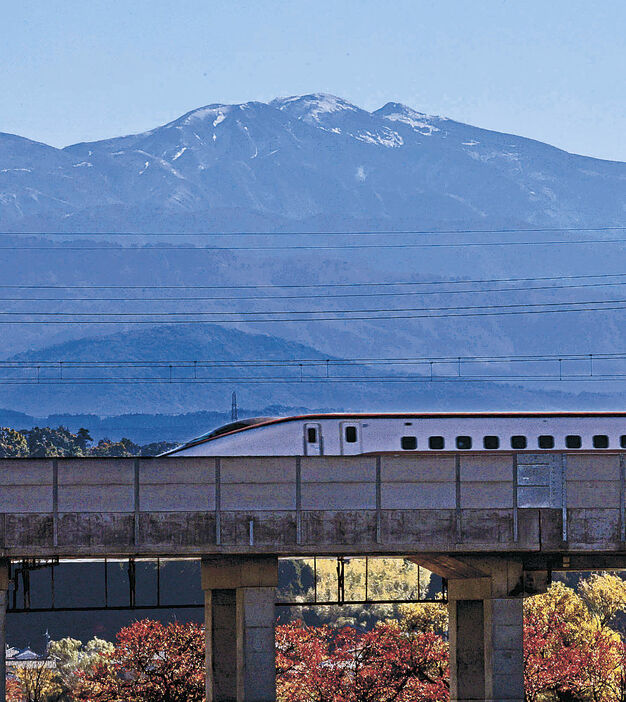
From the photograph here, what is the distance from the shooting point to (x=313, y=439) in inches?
2057

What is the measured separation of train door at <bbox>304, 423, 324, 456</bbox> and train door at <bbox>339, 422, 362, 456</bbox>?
97 cm

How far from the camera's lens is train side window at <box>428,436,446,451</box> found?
5372 centimetres

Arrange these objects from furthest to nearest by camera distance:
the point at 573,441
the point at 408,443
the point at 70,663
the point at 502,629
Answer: the point at 70,663 → the point at 573,441 → the point at 408,443 → the point at 502,629

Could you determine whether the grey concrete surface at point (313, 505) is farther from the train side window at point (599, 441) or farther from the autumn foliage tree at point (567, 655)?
the autumn foliage tree at point (567, 655)

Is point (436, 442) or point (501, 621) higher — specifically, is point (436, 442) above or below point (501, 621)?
above

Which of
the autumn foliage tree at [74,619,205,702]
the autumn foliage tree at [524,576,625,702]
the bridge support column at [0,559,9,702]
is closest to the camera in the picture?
the bridge support column at [0,559,9,702]

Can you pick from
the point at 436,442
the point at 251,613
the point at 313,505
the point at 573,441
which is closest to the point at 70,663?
the point at 436,442

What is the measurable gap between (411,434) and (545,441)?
6079 millimetres

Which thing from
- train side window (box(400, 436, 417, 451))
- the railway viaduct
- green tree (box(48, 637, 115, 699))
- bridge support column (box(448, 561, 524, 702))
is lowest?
green tree (box(48, 637, 115, 699))

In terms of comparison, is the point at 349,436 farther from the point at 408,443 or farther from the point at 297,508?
the point at 297,508

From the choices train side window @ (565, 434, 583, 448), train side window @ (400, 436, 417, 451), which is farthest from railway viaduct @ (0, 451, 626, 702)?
train side window @ (565, 434, 583, 448)

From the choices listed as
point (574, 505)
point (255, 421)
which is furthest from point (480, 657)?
point (255, 421)

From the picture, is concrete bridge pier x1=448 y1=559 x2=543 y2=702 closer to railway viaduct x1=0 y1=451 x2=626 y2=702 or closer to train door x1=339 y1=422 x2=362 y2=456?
railway viaduct x1=0 y1=451 x2=626 y2=702

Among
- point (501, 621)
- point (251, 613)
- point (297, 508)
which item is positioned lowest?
point (501, 621)
